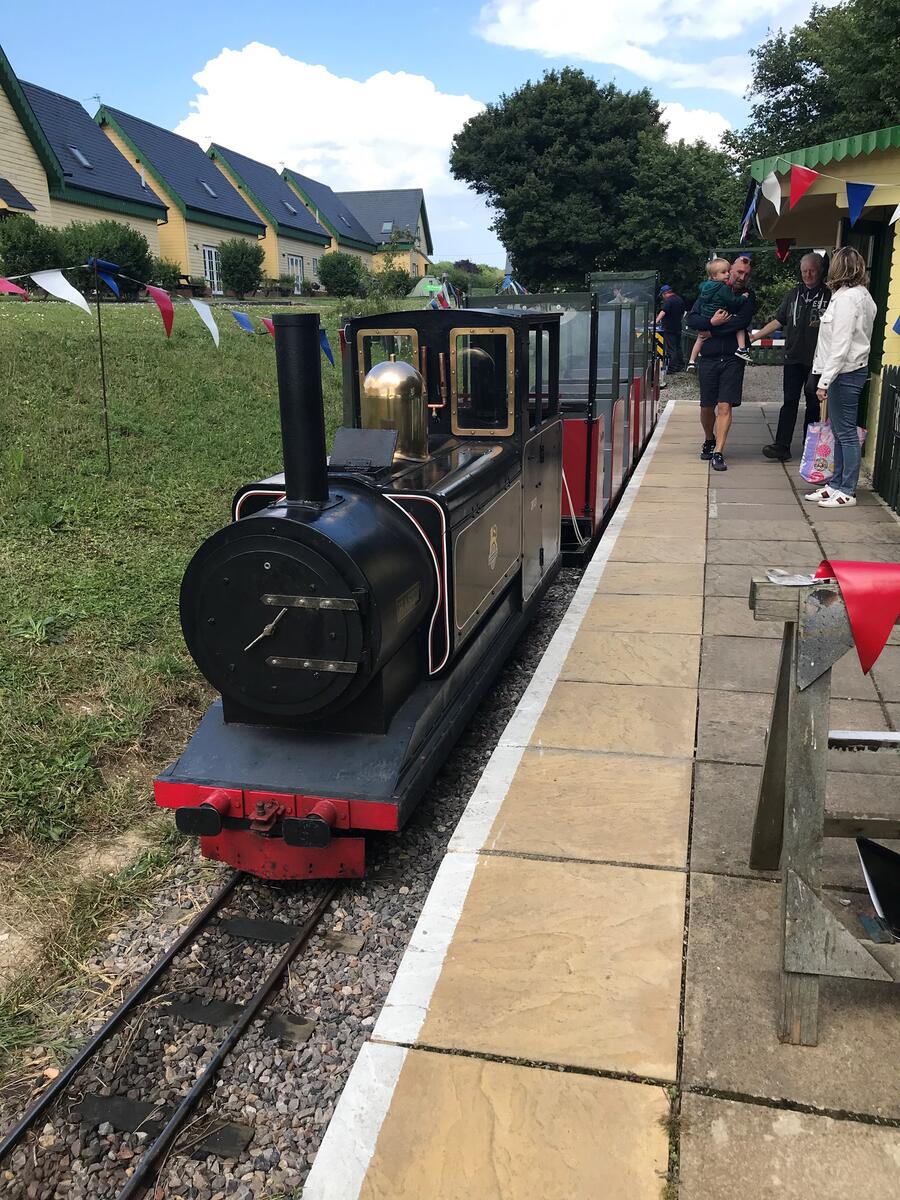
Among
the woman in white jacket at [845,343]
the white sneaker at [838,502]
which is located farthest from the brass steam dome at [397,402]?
the white sneaker at [838,502]

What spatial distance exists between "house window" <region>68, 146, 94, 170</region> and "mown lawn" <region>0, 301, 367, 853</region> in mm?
16056

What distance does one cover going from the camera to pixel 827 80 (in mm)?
29188

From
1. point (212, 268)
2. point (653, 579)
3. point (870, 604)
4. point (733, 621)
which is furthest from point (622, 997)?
point (212, 268)

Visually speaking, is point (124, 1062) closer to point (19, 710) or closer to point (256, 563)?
point (256, 563)

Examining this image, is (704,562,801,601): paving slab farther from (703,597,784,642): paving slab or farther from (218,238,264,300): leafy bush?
(218,238,264,300): leafy bush

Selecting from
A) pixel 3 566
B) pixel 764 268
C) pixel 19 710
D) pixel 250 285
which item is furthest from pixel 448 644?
pixel 250 285

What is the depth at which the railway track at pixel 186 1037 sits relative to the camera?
8.62ft

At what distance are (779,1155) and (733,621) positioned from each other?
400 centimetres

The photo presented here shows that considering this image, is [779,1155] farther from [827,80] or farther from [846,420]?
[827,80]

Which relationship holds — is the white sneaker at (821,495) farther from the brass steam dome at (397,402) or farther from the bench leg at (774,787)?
the bench leg at (774,787)

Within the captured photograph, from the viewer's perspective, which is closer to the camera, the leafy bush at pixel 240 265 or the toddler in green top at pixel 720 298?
the toddler in green top at pixel 720 298

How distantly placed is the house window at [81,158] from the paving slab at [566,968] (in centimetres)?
3016

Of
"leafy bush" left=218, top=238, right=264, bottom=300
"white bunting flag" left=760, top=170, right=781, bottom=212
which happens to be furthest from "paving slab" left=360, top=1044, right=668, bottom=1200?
"leafy bush" left=218, top=238, right=264, bottom=300

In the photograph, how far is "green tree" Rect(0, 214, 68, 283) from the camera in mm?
17359
